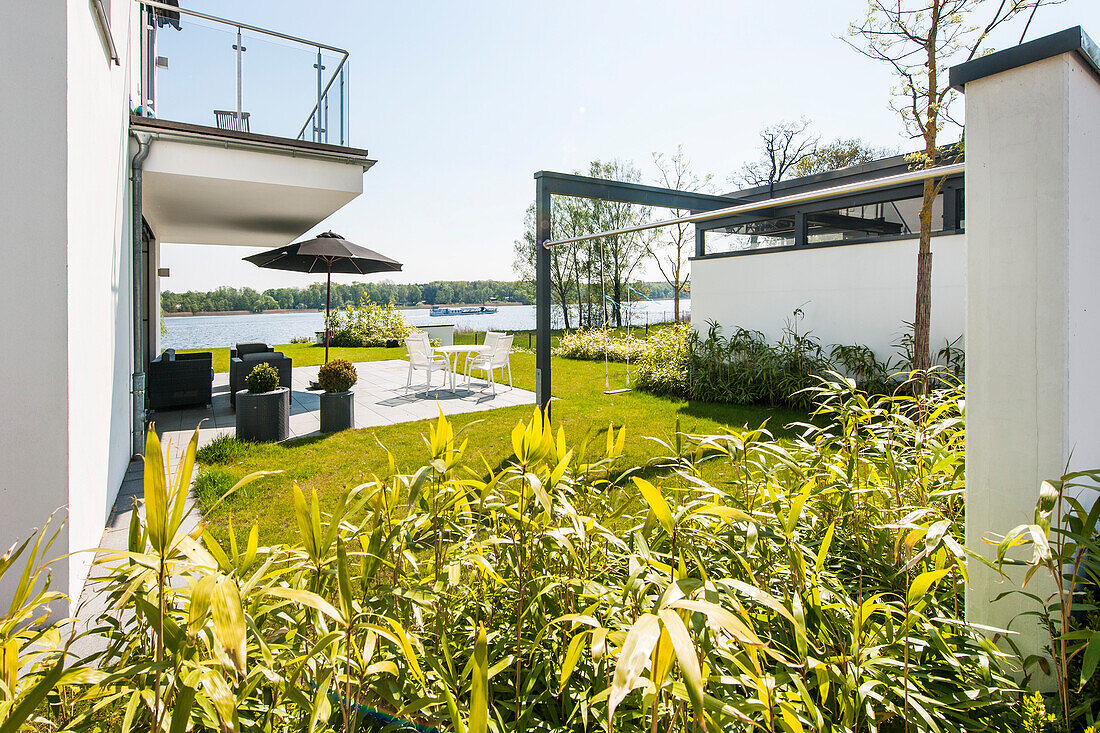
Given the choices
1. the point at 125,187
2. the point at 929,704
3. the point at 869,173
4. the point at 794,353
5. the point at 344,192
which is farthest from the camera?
the point at 869,173

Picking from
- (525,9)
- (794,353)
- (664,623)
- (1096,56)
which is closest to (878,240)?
(794,353)

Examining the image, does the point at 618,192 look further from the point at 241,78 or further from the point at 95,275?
the point at 95,275

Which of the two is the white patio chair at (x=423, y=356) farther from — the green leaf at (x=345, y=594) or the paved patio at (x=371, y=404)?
the green leaf at (x=345, y=594)

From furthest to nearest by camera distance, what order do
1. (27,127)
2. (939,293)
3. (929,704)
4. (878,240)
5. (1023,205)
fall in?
(878,240) → (939,293) → (27,127) → (1023,205) → (929,704)

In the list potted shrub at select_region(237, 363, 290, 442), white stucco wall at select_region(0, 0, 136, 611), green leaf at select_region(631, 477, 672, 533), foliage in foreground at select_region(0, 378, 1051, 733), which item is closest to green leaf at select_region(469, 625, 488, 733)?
foliage in foreground at select_region(0, 378, 1051, 733)

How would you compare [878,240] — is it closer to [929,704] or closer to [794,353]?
[794,353]

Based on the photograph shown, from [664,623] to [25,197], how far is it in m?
3.32

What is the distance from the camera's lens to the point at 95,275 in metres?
3.36

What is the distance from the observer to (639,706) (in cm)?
112

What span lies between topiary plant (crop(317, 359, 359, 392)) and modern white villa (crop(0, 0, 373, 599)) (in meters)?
1.83

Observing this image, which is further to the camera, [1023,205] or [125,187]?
[125,187]

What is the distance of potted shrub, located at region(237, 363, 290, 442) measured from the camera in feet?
19.8

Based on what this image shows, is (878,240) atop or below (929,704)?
atop

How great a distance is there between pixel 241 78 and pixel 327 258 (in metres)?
2.72
